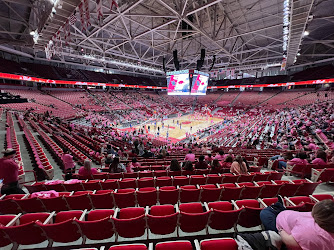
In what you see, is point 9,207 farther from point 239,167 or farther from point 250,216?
point 239,167

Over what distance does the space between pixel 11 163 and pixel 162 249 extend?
13.6ft

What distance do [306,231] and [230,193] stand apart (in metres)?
2.16

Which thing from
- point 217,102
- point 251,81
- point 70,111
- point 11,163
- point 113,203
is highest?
point 251,81

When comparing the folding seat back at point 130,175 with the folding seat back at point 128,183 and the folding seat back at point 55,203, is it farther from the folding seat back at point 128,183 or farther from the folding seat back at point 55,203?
the folding seat back at point 55,203

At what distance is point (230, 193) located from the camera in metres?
3.88

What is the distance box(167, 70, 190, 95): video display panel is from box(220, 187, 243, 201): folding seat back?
19.4 metres

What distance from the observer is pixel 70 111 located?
27.3 meters

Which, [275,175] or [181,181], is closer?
[181,181]

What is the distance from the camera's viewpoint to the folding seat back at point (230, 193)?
149 inches

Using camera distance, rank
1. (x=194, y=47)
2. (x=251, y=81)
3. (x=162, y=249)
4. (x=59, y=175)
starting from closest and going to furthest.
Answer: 1. (x=162, y=249)
2. (x=59, y=175)
3. (x=194, y=47)
4. (x=251, y=81)

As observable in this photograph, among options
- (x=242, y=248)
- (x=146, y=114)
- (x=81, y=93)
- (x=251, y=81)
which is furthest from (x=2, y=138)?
(x=251, y=81)

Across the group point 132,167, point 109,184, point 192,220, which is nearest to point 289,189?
point 192,220

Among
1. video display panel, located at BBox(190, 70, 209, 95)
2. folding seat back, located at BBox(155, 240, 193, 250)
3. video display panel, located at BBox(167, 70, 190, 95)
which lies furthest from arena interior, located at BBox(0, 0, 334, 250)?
video display panel, located at BBox(167, 70, 190, 95)

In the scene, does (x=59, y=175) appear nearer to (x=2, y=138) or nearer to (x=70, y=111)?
(x=2, y=138)
